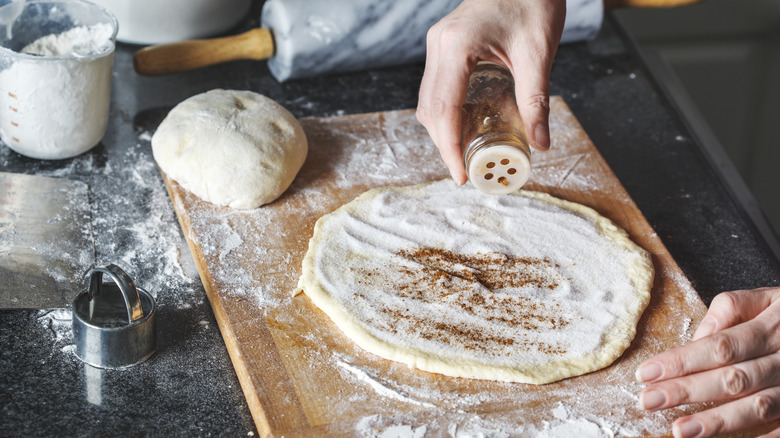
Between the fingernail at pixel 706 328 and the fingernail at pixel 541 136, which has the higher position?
the fingernail at pixel 541 136

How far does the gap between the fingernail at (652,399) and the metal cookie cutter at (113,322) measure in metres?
0.79

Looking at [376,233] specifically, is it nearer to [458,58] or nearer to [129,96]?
[458,58]

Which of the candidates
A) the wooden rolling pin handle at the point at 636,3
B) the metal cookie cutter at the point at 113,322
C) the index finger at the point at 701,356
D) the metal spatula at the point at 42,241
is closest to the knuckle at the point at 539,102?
the index finger at the point at 701,356

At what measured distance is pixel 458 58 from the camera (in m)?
1.32

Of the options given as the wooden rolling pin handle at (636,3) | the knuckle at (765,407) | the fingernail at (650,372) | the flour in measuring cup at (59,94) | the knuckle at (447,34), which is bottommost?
the knuckle at (765,407)

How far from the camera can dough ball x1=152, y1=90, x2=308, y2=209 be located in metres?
1.52

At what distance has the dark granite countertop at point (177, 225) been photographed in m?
1.20

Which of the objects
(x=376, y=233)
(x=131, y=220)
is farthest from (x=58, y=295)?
(x=376, y=233)

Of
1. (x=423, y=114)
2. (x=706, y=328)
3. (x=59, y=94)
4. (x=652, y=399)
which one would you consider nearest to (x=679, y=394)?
(x=652, y=399)

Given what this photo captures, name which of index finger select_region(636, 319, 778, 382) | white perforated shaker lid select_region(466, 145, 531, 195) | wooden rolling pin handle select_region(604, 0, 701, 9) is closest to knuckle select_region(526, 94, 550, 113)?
white perforated shaker lid select_region(466, 145, 531, 195)

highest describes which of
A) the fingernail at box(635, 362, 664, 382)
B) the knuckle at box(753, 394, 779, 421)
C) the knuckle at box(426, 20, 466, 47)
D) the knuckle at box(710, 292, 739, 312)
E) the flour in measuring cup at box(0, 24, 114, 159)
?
Answer: the knuckle at box(426, 20, 466, 47)

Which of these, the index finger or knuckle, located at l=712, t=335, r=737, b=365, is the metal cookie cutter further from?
knuckle, located at l=712, t=335, r=737, b=365

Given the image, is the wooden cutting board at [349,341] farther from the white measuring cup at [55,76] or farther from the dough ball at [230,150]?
the white measuring cup at [55,76]

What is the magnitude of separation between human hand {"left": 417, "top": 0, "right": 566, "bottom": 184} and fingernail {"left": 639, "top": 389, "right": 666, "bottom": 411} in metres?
A: 0.43
